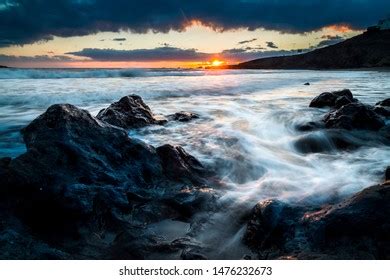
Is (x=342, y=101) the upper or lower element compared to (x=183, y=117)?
upper

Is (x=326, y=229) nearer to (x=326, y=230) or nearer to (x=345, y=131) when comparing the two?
(x=326, y=230)

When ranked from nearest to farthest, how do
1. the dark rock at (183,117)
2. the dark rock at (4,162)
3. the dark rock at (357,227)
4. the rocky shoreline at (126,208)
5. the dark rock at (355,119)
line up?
the dark rock at (357,227) < the rocky shoreline at (126,208) < the dark rock at (4,162) < the dark rock at (355,119) < the dark rock at (183,117)

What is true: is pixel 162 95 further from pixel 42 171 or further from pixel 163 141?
pixel 42 171

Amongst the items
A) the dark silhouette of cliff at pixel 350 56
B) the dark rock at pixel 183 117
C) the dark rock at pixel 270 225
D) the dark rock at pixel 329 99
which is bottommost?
the dark rock at pixel 270 225

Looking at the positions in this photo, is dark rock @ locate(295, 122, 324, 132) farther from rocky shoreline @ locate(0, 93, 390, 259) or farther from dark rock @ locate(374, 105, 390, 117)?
rocky shoreline @ locate(0, 93, 390, 259)

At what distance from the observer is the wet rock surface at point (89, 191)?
2.86 m

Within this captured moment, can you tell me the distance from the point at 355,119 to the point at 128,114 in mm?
4408

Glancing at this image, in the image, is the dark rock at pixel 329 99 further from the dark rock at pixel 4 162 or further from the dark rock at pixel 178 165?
the dark rock at pixel 4 162

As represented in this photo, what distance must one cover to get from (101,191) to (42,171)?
57cm

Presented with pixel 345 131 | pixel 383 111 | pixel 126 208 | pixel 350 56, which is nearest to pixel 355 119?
pixel 345 131

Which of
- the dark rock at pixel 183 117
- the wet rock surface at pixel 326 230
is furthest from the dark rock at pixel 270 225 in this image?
the dark rock at pixel 183 117

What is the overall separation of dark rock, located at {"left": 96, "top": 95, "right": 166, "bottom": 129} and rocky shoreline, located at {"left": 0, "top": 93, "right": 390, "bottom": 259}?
2349 millimetres

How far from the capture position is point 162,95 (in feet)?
50.6

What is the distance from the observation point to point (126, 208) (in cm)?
339
